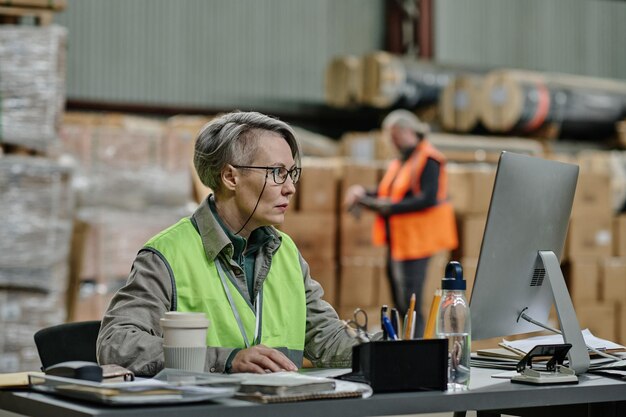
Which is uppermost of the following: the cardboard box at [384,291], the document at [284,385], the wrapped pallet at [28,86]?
the wrapped pallet at [28,86]

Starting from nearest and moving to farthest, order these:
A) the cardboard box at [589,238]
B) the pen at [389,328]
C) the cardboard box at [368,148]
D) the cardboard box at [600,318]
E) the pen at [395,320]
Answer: the pen at [389,328], the pen at [395,320], the cardboard box at [600,318], the cardboard box at [589,238], the cardboard box at [368,148]

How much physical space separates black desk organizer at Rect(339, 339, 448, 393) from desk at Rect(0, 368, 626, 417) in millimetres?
33

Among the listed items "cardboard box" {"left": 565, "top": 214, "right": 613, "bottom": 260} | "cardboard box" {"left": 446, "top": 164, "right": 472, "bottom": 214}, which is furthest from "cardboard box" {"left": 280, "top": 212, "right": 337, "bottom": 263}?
"cardboard box" {"left": 565, "top": 214, "right": 613, "bottom": 260}

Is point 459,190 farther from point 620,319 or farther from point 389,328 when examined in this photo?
point 389,328

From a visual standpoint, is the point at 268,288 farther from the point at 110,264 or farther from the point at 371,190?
the point at 371,190

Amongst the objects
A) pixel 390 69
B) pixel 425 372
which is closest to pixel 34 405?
pixel 425 372

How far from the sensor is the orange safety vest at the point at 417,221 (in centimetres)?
680

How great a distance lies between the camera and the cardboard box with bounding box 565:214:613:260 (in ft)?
25.5

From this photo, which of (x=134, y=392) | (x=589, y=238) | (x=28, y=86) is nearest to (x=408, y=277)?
(x=589, y=238)

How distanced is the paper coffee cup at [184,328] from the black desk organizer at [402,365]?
30 cm

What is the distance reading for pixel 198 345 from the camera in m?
1.97

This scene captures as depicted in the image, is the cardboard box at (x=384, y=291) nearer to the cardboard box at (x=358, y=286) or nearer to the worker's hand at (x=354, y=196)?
the cardboard box at (x=358, y=286)

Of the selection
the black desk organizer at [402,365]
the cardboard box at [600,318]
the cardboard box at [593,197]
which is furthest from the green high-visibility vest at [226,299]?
A: the cardboard box at [593,197]

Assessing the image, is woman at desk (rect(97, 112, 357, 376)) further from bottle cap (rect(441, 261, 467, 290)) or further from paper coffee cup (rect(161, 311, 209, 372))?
bottle cap (rect(441, 261, 467, 290))
